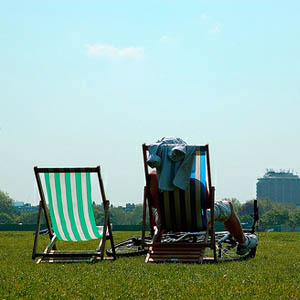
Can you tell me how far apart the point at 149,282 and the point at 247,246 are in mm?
3209

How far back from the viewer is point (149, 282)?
482 cm

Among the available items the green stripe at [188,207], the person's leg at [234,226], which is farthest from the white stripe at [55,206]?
the person's leg at [234,226]

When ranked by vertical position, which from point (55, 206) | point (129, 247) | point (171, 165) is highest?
point (171, 165)

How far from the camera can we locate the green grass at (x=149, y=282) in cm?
424

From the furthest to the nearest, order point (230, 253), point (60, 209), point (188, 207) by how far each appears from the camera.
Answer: point (230, 253)
point (60, 209)
point (188, 207)

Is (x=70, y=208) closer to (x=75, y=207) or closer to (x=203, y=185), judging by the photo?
(x=75, y=207)

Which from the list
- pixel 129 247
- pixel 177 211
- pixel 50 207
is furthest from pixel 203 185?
pixel 129 247

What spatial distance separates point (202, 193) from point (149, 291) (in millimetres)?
2961

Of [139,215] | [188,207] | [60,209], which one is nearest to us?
[188,207]

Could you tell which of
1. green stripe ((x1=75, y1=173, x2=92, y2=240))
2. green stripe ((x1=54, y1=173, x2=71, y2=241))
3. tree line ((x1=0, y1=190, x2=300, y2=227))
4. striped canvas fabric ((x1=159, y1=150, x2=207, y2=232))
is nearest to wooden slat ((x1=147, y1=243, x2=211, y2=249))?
striped canvas fabric ((x1=159, y1=150, x2=207, y2=232))

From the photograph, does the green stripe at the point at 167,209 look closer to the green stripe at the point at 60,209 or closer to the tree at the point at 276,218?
the green stripe at the point at 60,209

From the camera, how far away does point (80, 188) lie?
24.1 ft

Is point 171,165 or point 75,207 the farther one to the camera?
point 75,207

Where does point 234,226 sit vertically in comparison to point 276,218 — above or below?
above
